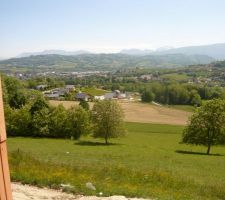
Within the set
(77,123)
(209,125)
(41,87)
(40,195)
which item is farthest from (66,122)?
(41,87)

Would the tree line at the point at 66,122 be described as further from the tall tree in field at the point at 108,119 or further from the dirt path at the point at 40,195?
the dirt path at the point at 40,195

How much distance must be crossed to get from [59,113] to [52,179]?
45.3 metres

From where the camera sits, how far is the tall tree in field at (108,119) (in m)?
55.6

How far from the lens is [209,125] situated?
5012 cm

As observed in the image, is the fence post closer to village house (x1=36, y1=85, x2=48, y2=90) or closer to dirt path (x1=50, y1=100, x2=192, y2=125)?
dirt path (x1=50, y1=100, x2=192, y2=125)

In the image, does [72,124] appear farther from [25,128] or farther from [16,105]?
[16,105]

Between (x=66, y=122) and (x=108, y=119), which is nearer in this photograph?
(x=108, y=119)

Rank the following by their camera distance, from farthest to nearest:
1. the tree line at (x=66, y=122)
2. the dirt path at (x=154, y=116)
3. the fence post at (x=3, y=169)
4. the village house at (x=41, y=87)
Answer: the village house at (x=41, y=87)
the dirt path at (x=154, y=116)
the tree line at (x=66, y=122)
the fence post at (x=3, y=169)

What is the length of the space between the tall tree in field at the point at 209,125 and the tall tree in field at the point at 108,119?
35.7 ft

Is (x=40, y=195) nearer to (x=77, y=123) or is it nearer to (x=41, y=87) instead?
(x=77, y=123)

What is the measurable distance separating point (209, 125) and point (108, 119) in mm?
14833

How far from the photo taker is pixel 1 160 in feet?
8.97

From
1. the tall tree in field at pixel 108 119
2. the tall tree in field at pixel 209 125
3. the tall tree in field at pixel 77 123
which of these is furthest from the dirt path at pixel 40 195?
the tall tree in field at pixel 77 123

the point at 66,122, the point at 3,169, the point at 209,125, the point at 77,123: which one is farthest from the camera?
the point at 77,123
